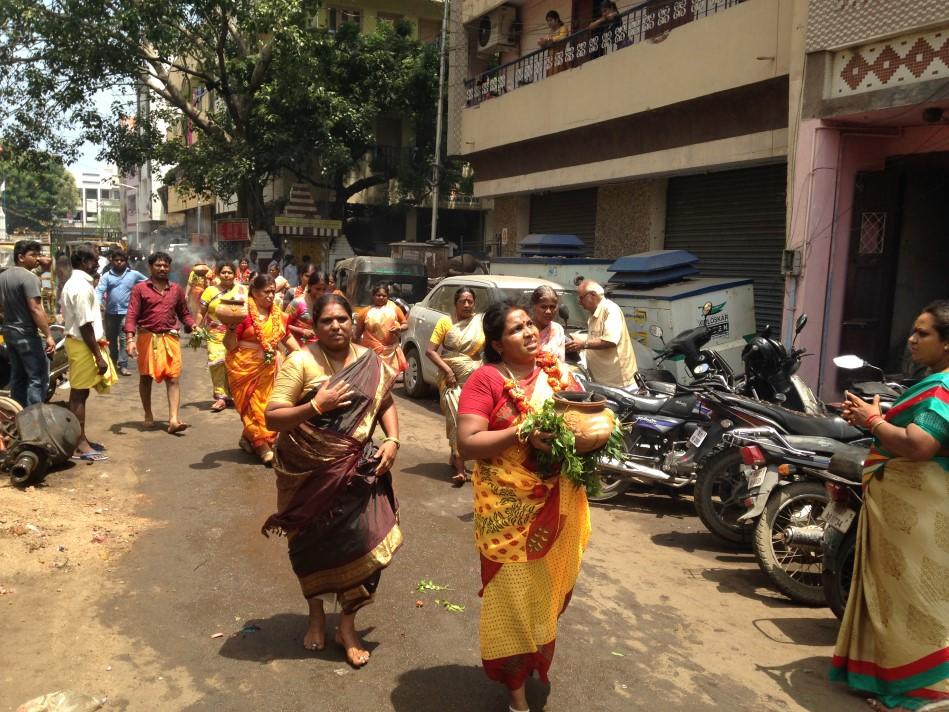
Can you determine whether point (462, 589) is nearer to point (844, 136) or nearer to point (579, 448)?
point (579, 448)

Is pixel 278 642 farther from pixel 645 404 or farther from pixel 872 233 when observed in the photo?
pixel 872 233

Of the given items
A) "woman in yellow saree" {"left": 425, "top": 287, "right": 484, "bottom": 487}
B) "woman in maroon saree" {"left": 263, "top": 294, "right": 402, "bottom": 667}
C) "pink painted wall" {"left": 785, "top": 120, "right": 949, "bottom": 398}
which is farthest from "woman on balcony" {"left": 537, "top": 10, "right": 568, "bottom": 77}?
"woman in maroon saree" {"left": 263, "top": 294, "right": 402, "bottom": 667}

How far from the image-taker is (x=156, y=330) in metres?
8.09

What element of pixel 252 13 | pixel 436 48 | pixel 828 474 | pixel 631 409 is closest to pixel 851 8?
pixel 631 409

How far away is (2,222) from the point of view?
2763 inches

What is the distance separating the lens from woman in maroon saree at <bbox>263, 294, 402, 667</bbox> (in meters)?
3.52

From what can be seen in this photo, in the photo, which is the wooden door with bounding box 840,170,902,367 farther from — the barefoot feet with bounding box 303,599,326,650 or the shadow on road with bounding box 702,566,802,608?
the barefoot feet with bounding box 303,599,326,650

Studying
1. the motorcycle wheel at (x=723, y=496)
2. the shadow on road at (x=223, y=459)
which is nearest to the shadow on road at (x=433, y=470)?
the shadow on road at (x=223, y=459)

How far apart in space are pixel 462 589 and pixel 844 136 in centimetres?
752

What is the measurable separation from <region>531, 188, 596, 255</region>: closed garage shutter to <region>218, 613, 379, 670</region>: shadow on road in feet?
43.8

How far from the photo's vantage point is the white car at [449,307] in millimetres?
9789

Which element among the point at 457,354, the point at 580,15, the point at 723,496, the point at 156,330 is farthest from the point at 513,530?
the point at 580,15

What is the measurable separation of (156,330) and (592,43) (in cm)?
1056

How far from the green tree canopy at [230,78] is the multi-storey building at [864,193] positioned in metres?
15.9
